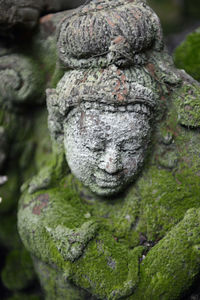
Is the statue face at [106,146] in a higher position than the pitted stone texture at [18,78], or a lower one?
lower

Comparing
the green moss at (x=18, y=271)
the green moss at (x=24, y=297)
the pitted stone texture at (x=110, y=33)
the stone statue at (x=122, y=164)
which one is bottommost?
the green moss at (x=24, y=297)

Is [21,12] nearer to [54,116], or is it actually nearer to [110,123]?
[54,116]

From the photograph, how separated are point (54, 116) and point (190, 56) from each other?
33.7 inches

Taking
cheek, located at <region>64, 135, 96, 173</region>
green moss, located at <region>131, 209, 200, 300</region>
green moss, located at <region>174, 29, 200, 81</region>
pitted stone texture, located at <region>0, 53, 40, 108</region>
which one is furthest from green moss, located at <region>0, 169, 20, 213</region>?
green moss, located at <region>174, 29, 200, 81</region>

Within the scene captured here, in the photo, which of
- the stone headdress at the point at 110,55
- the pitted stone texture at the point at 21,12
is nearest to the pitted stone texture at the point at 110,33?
the stone headdress at the point at 110,55

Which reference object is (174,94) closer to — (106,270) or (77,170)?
(77,170)

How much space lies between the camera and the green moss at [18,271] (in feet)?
6.40

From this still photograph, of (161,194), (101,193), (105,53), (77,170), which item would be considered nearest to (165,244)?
(161,194)

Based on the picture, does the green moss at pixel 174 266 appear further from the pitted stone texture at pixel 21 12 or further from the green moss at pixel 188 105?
the pitted stone texture at pixel 21 12


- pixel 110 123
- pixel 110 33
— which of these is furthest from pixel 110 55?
pixel 110 123

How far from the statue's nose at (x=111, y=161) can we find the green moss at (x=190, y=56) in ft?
2.41

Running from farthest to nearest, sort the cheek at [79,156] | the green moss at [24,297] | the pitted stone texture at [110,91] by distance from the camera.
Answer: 1. the green moss at [24,297]
2. the cheek at [79,156]
3. the pitted stone texture at [110,91]

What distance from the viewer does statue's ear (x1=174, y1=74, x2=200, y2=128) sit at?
4.36 ft

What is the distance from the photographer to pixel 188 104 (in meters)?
1.34
